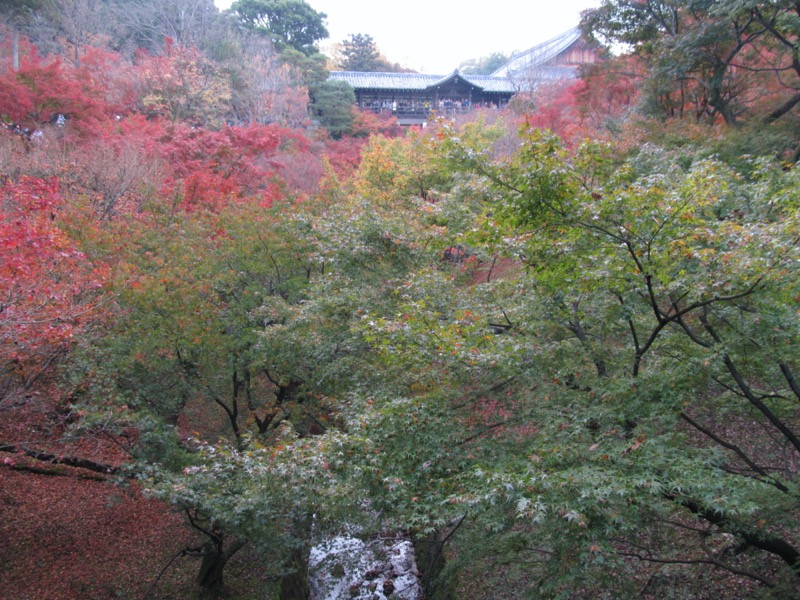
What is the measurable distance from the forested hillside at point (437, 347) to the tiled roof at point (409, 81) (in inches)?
690

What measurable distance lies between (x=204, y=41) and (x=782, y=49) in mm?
25969

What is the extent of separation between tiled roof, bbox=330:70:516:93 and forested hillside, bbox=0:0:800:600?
1752cm

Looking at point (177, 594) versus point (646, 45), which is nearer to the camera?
point (177, 594)

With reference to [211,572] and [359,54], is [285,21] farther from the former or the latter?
[211,572]

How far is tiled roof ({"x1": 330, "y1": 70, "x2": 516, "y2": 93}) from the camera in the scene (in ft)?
A: 117

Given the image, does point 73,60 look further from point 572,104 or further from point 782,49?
point 782,49

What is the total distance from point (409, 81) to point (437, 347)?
33572 millimetres

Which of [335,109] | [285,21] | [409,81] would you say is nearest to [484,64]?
[409,81]

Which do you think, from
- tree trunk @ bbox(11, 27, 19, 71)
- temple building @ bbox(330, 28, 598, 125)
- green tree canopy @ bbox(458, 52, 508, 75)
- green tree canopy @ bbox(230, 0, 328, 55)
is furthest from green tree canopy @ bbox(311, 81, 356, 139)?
green tree canopy @ bbox(458, 52, 508, 75)

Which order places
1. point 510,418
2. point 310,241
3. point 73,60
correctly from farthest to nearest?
point 73,60 < point 310,241 < point 510,418

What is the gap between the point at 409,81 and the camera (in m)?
36.9

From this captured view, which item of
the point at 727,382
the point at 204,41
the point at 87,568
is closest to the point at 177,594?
the point at 87,568

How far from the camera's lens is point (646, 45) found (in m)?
15.0

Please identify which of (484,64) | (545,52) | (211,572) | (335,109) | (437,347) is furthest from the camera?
(484,64)
